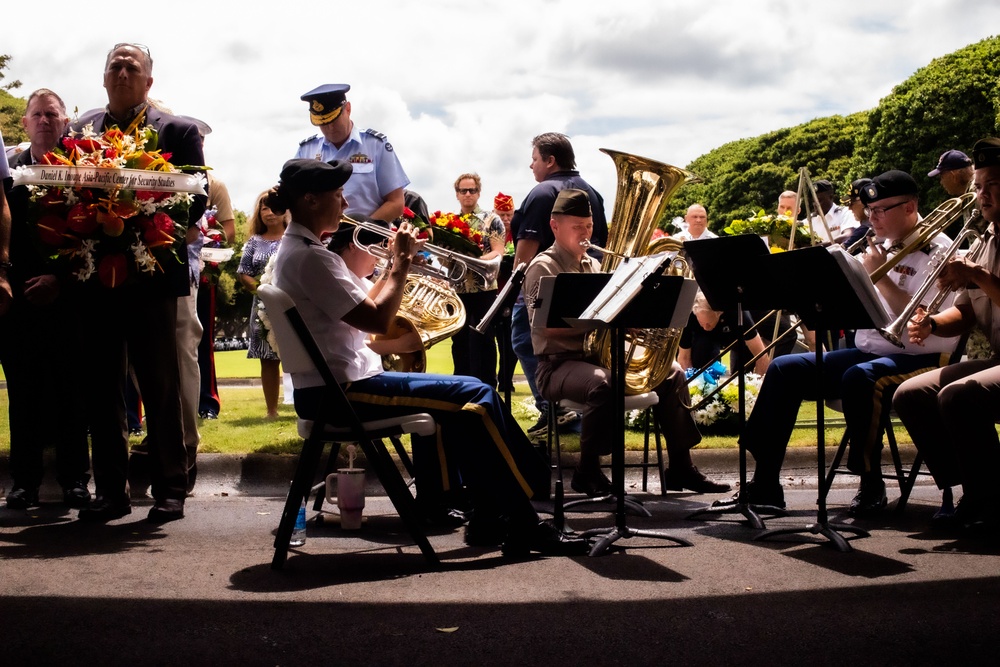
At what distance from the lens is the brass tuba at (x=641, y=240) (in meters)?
7.12

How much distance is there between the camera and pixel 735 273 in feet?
20.1

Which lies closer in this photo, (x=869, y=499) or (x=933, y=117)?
(x=869, y=499)

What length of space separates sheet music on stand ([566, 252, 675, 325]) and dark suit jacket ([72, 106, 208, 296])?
237cm

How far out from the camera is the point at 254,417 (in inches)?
419

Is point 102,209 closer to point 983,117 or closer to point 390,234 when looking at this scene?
point 390,234

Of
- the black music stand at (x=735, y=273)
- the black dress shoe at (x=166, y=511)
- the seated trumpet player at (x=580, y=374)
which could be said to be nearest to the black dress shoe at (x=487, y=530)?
the seated trumpet player at (x=580, y=374)

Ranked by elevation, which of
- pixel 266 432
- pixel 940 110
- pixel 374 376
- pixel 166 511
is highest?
pixel 940 110

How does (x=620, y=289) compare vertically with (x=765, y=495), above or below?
above

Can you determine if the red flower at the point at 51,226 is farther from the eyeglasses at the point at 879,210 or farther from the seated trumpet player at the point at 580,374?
the eyeglasses at the point at 879,210

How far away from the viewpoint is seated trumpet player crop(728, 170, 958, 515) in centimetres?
677

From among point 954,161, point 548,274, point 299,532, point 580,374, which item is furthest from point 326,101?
point 954,161

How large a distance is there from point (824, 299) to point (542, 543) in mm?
1815

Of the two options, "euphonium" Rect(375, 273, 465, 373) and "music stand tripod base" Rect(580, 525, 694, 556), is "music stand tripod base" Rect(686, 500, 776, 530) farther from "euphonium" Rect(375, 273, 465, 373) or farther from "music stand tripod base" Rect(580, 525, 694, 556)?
"euphonium" Rect(375, 273, 465, 373)

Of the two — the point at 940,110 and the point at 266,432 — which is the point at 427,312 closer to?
the point at 266,432
